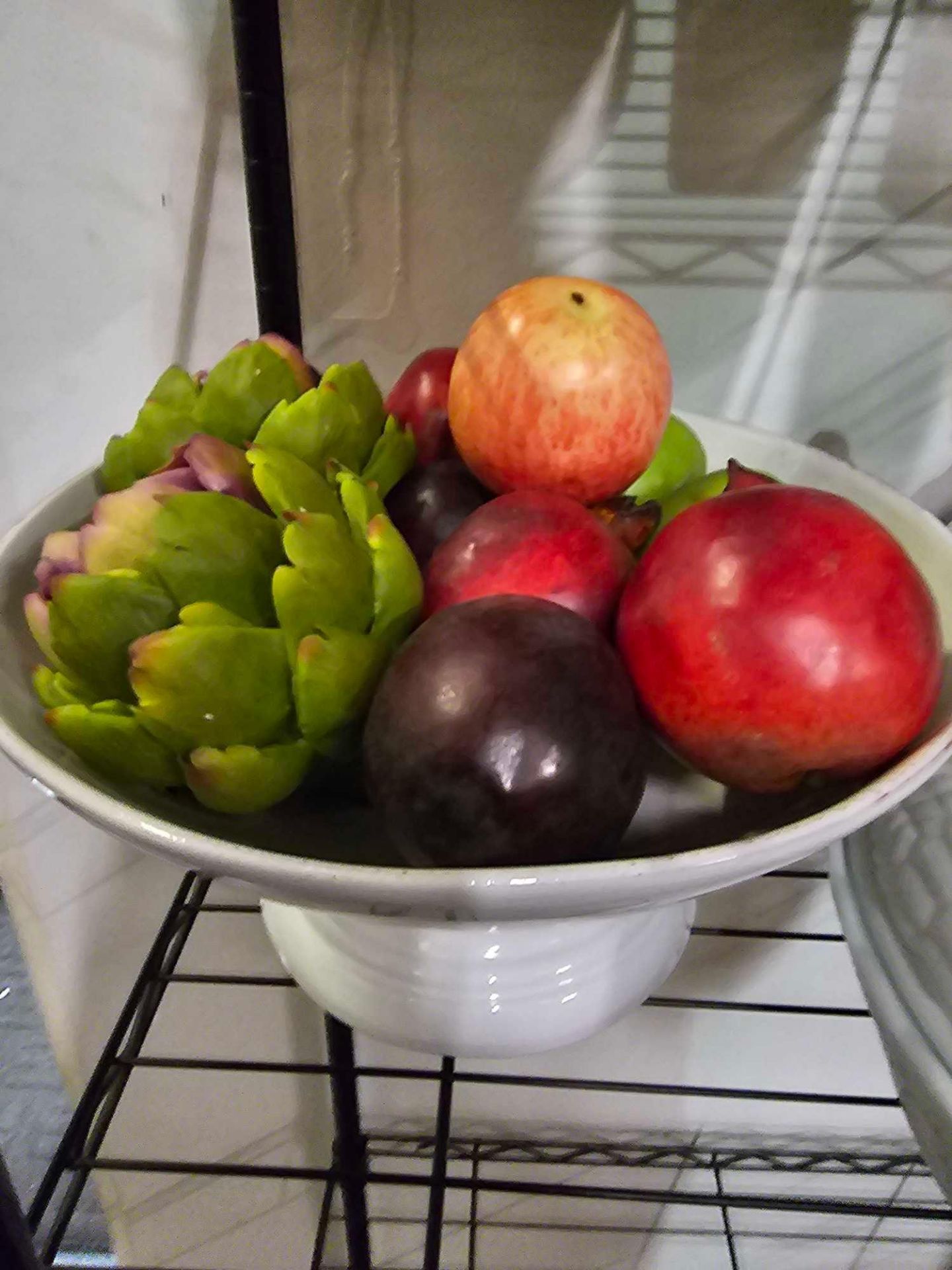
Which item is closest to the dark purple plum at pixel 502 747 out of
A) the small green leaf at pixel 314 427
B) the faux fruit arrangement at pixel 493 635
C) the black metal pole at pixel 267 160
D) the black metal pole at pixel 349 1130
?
the faux fruit arrangement at pixel 493 635

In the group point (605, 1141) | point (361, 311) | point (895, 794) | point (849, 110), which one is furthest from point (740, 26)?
point (605, 1141)

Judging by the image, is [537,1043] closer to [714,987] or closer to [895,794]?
[895,794]

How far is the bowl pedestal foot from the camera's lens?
38 centimetres

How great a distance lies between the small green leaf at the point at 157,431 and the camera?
38 cm

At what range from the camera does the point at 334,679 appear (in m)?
0.30

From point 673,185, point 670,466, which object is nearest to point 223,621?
point 670,466

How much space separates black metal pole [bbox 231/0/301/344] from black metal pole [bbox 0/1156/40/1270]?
1.19 feet

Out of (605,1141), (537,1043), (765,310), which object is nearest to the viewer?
(537,1043)

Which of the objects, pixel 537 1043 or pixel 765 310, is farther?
pixel 765 310

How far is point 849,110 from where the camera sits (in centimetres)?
48

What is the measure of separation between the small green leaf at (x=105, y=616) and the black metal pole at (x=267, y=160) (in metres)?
0.21

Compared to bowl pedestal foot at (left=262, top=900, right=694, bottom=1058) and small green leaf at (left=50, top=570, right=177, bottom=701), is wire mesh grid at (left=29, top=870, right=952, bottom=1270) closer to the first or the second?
bowl pedestal foot at (left=262, top=900, right=694, bottom=1058)

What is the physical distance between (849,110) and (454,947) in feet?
1.44

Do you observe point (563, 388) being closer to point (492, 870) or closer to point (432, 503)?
point (432, 503)
